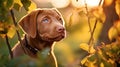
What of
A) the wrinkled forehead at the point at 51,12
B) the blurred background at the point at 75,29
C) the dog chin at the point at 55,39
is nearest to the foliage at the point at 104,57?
the blurred background at the point at 75,29

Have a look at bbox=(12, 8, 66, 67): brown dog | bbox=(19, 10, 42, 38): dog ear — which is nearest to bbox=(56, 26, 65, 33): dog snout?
bbox=(12, 8, 66, 67): brown dog

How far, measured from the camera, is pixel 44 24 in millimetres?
2152

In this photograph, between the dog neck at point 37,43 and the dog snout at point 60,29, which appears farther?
the dog neck at point 37,43

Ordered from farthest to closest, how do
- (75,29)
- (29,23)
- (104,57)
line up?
1. (75,29)
2. (29,23)
3. (104,57)

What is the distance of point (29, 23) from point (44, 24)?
92 millimetres

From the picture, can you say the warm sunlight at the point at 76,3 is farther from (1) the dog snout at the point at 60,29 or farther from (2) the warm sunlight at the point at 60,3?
(1) the dog snout at the point at 60,29

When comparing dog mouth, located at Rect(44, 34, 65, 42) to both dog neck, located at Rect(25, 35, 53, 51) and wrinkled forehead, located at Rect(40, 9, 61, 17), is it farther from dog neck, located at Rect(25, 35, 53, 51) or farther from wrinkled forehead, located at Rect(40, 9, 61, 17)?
wrinkled forehead, located at Rect(40, 9, 61, 17)

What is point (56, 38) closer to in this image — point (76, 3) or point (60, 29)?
point (60, 29)

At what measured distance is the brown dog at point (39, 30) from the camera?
209cm

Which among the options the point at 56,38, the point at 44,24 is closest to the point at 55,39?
the point at 56,38

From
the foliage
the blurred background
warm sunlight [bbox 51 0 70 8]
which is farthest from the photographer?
warm sunlight [bbox 51 0 70 8]

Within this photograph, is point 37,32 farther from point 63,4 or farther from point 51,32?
point 63,4

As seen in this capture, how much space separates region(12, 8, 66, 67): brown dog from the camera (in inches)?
82.1

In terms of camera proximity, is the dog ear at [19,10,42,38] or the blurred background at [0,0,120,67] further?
the dog ear at [19,10,42,38]
